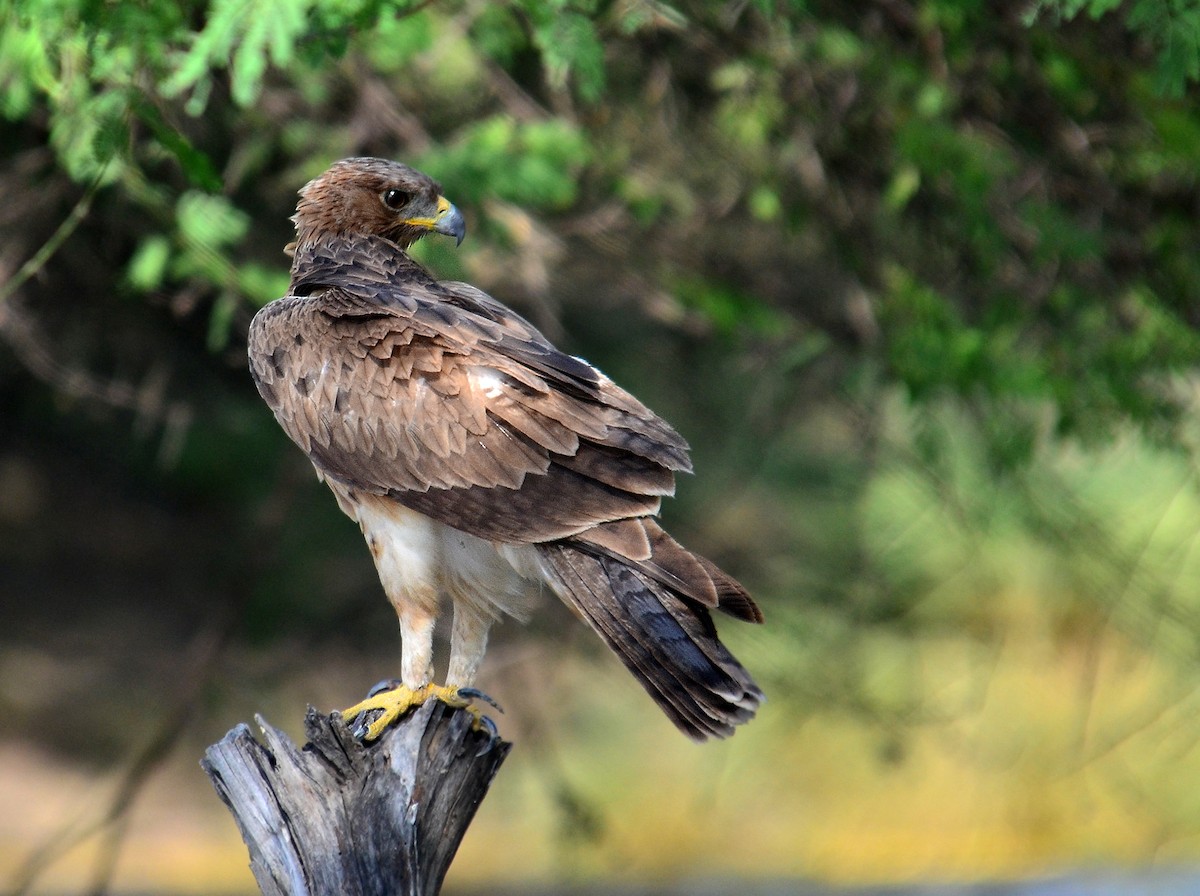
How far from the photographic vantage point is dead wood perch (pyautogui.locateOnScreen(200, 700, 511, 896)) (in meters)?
3.22

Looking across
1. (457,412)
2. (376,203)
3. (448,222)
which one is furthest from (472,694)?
(376,203)

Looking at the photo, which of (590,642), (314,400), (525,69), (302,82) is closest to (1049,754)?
(590,642)

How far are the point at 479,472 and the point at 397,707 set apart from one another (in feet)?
2.11

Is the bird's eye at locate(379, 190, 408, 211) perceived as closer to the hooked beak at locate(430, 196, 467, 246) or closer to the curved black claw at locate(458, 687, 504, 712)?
the hooked beak at locate(430, 196, 467, 246)

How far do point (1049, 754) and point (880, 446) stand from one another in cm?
530

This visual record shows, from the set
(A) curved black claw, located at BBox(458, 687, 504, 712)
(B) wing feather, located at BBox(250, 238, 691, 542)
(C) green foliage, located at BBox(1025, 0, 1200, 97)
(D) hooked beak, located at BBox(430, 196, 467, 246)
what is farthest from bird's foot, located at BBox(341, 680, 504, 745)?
(C) green foliage, located at BBox(1025, 0, 1200, 97)

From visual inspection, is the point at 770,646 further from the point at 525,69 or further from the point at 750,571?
the point at 525,69

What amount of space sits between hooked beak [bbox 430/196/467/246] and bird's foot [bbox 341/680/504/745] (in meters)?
1.38

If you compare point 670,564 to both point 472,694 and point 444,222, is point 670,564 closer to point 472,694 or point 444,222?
point 472,694

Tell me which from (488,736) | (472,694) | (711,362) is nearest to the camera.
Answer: (488,736)

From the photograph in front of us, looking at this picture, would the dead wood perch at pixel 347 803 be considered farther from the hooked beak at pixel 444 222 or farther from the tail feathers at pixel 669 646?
the hooked beak at pixel 444 222

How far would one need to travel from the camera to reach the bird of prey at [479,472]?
129 inches

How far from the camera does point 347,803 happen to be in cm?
327

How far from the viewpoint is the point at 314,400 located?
3914 mm
